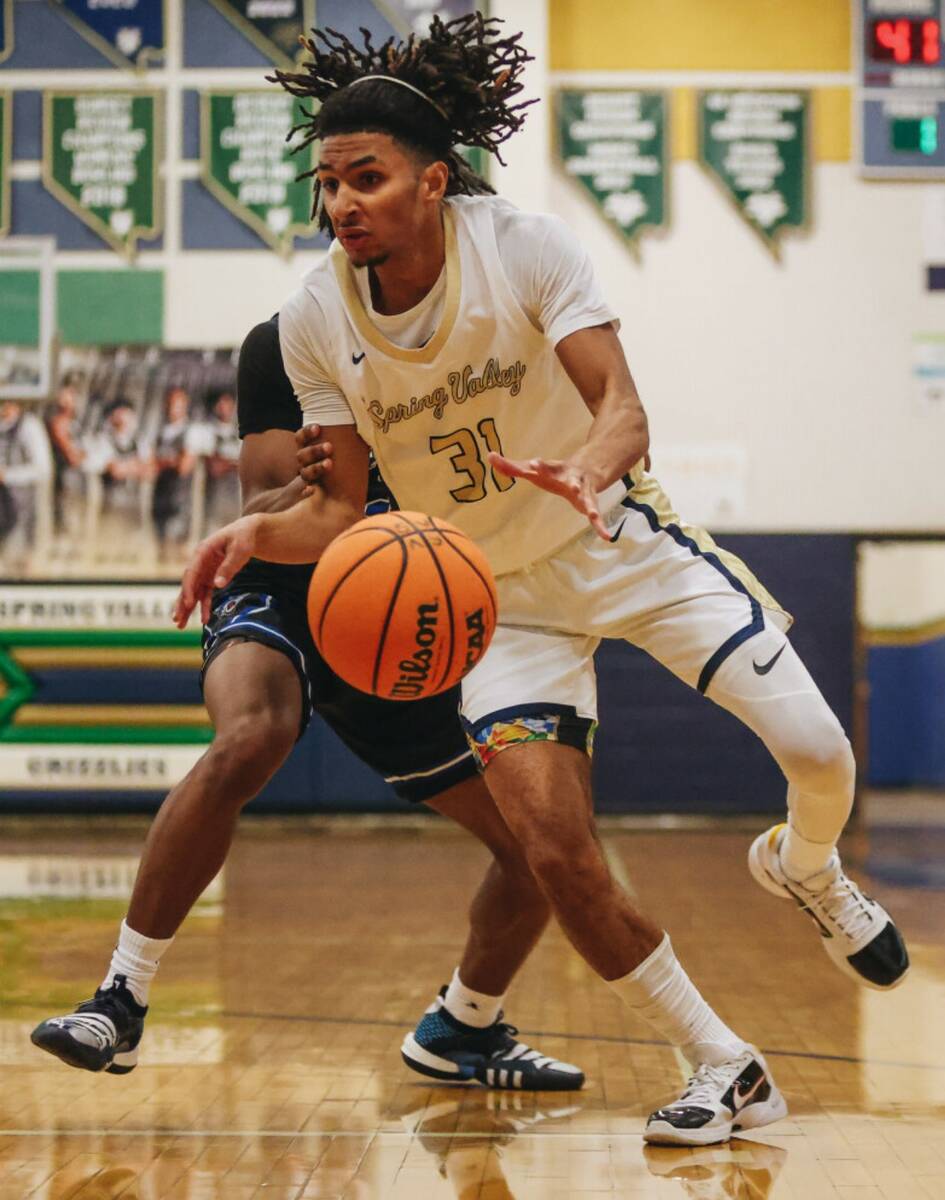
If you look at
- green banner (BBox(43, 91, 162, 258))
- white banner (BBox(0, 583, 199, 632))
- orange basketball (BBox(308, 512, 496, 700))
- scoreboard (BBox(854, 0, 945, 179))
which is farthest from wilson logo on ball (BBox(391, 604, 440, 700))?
scoreboard (BBox(854, 0, 945, 179))

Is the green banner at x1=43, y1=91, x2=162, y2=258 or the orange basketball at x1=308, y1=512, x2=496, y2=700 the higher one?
the green banner at x1=43, y1=91, x2=162, y2=258

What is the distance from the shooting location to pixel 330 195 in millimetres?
3168

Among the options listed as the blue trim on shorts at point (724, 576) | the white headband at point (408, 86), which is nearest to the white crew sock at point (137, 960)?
the blue trim on shorts at point (724, 576)

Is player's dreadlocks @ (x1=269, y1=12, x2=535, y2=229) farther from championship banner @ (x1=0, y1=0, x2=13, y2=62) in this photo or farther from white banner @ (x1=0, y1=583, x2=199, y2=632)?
championship banner @ (x1=0, y1=0, x2=13, y2=62)

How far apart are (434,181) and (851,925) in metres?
1.84

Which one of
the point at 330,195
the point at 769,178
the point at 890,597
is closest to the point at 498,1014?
the point at 330,195

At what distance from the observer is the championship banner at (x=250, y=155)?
34.6 feet

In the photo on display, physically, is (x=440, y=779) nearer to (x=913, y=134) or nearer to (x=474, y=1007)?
(x=474, y=1007)

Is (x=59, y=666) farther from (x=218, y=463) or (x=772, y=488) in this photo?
(x=772, y=488)

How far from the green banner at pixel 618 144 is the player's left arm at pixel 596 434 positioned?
7853mm

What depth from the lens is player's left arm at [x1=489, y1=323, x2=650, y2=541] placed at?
9.04 feet

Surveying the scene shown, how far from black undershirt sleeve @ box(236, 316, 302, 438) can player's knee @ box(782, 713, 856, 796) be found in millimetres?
1671

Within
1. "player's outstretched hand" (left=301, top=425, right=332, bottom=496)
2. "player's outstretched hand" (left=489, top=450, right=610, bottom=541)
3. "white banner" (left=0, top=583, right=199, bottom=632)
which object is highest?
"player's outstretched hand" (left=301, top=425, right=332, bottom=496)

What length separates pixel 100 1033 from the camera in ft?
10.2
